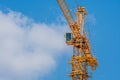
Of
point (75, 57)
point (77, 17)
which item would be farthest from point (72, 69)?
point (77, 17)

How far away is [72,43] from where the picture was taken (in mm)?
136375

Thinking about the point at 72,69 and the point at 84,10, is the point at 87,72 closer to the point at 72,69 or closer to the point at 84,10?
the point at 72,69

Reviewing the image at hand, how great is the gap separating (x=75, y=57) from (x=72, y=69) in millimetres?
2514

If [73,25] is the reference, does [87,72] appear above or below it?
below

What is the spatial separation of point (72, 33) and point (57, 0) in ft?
25.6

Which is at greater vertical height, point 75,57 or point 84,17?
point 84,17

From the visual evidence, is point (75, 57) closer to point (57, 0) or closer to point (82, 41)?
point (82, 41)

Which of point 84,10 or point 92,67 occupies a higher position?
point 84,10

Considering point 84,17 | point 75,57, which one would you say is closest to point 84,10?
point 84,17

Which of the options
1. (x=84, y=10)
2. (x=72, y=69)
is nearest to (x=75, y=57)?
(x=72, y=69)

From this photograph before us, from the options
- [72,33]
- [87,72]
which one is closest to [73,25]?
[72,33]

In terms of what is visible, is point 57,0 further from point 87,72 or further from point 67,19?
point 87,72

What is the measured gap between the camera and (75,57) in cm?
13562

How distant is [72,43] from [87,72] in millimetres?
6669
